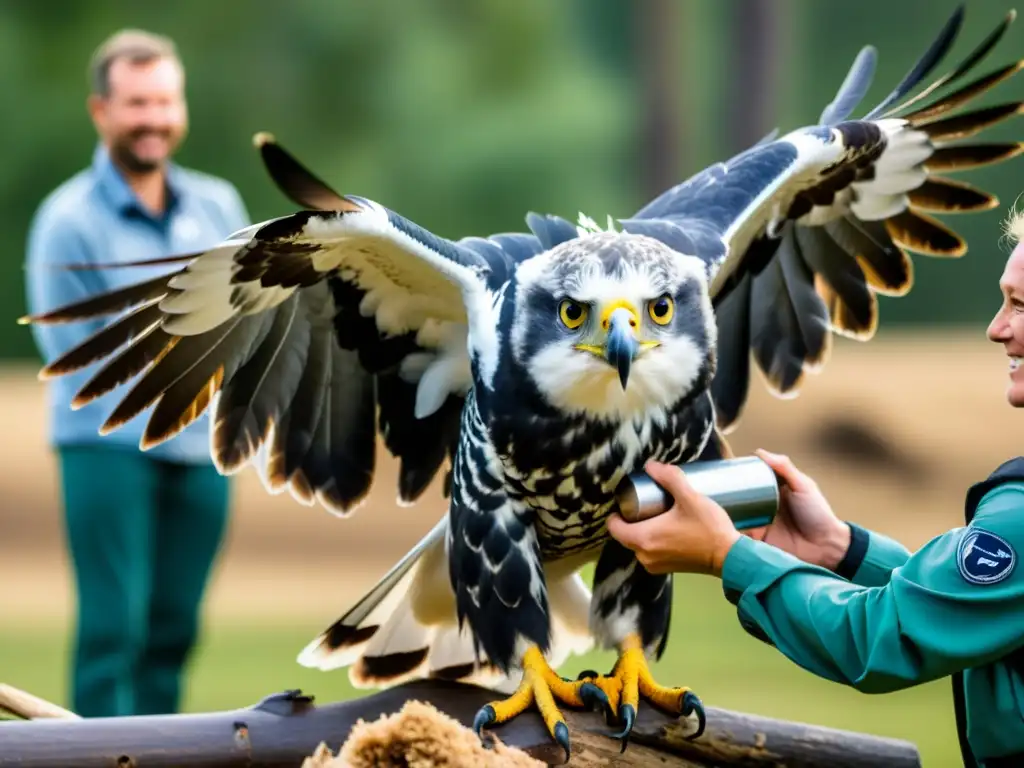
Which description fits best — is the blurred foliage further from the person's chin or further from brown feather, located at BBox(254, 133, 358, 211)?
the person's chin

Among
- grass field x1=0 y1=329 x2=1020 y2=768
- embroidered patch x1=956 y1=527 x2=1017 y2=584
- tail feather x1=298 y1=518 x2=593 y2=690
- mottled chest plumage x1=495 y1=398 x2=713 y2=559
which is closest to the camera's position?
embroidered patch x1=956 y1=527 x2=1017 y2=584

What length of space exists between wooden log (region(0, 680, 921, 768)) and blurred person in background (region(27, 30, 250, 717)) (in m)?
2.07

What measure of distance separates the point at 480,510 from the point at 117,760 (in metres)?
0.88

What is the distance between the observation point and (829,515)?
3055mm

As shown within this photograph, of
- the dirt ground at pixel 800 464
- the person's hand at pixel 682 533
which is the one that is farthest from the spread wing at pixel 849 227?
the dirt ground at pixel 800 464

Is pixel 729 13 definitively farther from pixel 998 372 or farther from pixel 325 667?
pixel 325 667

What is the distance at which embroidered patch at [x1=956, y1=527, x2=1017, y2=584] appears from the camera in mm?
2277

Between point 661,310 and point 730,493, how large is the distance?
406 millimetres

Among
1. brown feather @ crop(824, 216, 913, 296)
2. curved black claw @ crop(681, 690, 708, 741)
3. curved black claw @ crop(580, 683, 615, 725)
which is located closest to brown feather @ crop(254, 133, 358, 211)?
curved black claw @ crop(580, 683, 615, 725)

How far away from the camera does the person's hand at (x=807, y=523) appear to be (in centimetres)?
303

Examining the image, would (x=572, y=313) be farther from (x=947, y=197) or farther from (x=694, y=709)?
(x=947, y=197)

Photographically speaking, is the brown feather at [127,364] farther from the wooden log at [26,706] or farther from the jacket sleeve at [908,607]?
A: the jacket sleeve at [908,607]

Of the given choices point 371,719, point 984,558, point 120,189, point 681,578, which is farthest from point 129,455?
point 681,578

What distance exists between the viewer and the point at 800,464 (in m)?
10.8
